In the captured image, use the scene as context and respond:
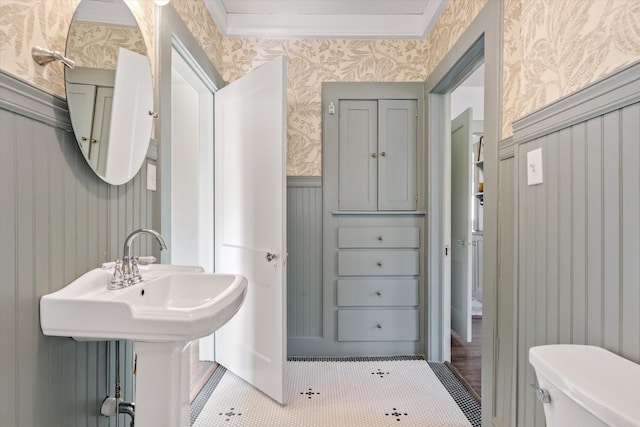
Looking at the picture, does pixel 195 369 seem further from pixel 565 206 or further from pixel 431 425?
pixel 565 206

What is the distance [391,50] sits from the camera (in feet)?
7.90

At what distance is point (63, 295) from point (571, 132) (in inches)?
60.1

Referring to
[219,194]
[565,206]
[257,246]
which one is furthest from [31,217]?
[565,206]

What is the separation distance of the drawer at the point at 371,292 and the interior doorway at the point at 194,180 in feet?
3.22

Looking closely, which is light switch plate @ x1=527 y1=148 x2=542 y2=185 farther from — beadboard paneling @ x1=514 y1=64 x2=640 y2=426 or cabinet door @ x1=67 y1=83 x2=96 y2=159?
cabinet door @ x1=67 y1=83 x2=96 y2=159

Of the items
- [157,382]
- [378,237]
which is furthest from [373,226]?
[157,382]

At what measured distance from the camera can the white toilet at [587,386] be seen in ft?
1.88

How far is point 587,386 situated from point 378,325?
71.8 inches

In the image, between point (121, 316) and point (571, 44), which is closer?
point (121, 316)

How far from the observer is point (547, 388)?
787mm

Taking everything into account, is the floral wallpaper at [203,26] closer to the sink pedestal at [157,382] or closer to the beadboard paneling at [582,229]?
the sink pedestal at [157,382]

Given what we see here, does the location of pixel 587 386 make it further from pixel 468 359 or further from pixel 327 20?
pixel 327 20

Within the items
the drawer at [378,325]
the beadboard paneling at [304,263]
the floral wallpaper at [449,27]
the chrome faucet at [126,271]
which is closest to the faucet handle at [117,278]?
the chrome faucet at [126,271]

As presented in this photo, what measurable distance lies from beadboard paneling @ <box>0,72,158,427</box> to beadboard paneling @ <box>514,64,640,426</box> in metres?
1.48
